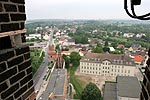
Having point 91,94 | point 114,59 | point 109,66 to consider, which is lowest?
point 109,66

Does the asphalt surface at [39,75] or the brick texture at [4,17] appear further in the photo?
the asphalt surface at [39,75]

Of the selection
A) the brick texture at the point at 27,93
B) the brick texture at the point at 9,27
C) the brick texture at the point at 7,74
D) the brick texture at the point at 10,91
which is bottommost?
the brick texture at the point at 27,93

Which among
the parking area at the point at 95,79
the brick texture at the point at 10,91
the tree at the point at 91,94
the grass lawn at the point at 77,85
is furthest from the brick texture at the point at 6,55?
the parking area at the point at 95,79

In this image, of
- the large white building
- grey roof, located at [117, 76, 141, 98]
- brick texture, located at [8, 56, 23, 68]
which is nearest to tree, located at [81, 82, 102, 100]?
grey roof, located at [117, 76, 141, 98]

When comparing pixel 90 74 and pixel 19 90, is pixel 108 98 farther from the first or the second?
pixel 19 90

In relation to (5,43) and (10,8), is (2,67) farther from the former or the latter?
(10,8)

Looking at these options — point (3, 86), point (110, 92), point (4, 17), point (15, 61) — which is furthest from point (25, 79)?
point (110, 92)

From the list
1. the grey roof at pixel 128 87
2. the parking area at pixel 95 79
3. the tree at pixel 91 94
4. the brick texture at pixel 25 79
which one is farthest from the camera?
the parking area at pixel 95 79

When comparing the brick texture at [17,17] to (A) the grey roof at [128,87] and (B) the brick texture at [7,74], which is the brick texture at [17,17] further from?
(A) the grey roof at [128,87]

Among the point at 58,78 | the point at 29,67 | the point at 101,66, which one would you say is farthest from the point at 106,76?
the point at 29,67
